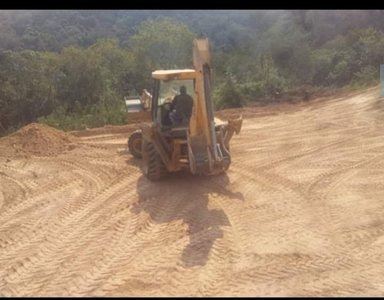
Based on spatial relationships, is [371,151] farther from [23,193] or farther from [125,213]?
[23,193]

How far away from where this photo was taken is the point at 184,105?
934 cm

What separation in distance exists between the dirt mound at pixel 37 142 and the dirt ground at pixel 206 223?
0.33 meters

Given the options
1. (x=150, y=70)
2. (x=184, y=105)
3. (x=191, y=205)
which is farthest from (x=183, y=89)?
(x=150, y=70)

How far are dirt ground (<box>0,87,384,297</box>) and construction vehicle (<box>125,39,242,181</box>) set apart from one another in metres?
0.48

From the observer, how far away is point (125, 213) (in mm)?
7957

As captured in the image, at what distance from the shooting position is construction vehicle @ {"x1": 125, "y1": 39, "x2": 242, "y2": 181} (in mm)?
7801

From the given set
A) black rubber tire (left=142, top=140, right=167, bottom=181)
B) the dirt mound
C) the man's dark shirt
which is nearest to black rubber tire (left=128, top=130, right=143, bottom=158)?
black rubber tire (left=142, top=140, right=167, bottom=181)

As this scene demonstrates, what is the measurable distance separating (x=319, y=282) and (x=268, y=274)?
569 mm

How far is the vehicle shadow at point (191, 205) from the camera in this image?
6.53 m

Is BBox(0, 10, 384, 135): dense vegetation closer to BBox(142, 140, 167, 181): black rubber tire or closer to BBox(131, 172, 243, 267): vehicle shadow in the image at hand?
BBox(142, 140, 167, 181): black rubber tire

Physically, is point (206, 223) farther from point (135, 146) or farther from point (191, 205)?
point (135, 146)

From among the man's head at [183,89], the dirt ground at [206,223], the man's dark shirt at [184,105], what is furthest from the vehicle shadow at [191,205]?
the man's head at [183,89]

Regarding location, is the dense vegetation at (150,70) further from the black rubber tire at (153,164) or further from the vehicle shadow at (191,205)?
the vehicle shadow at (191,205)

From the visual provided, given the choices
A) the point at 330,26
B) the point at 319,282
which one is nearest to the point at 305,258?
the point at 319,282
